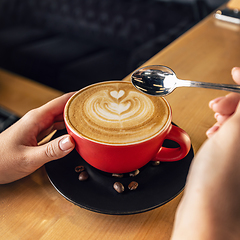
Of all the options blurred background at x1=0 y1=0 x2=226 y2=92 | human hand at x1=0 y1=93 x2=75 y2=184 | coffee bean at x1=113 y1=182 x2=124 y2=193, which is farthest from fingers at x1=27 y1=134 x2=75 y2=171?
blurred background at x1=0 y1=0 x2=226 y2=92

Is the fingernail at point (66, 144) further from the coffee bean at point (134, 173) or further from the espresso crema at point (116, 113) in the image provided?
the coffee bean at point (134, 173)

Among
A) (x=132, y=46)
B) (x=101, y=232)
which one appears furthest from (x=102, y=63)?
(x=101, y=232)

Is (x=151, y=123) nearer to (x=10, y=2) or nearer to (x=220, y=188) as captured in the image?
(x=220, y=188)

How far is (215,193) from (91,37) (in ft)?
7.76

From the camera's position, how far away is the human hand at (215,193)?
1.07 feet

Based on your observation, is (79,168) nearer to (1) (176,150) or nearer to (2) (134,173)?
(2) (134,173)

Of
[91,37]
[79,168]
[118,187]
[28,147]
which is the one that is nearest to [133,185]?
[118,187]

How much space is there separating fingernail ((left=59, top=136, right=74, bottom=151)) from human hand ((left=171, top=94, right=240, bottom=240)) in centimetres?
27

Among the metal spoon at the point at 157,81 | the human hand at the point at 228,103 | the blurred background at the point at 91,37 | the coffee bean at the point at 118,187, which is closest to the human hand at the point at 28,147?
the coffee bean at the point at 118,187

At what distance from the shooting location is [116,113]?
0.58 meters

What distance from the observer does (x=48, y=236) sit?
0.48 meters

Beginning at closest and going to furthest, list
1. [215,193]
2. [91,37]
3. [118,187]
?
[215,193] → [118,187] → [91,37]

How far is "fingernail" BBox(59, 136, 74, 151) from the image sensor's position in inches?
20.7

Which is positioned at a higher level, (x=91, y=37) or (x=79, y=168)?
(x=79, y=168)
